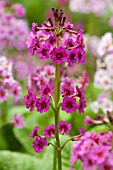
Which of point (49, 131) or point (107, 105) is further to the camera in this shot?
point (107, 105)

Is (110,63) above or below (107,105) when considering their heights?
above

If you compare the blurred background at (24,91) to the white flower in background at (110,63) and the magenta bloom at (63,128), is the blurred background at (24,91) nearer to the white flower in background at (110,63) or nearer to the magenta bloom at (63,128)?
the white flower in background at (110,63)

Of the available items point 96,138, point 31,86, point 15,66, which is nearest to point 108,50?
point 31,86

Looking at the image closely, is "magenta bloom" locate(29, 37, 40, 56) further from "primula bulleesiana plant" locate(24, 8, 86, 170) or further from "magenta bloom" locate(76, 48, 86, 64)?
"magenta bloom" locate(76, 48, 86, 64)

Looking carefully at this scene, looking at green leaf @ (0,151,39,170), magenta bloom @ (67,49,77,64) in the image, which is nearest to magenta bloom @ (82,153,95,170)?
magenta bloom @ (67,49,77,64)

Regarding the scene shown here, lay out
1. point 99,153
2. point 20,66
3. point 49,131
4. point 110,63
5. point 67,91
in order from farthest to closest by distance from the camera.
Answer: point 20,66 < point 110,63 < point 49,131 < point 67,91 < point 99,153

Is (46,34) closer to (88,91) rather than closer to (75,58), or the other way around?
(75,58)

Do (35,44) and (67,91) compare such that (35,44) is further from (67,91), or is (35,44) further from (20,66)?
(20,66)

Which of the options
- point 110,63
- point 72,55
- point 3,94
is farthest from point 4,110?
point 72,55
